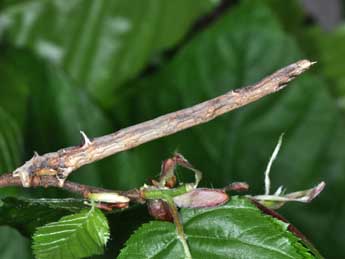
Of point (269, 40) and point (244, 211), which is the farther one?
point (269, 40)

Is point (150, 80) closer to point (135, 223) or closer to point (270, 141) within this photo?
point (270, 141)

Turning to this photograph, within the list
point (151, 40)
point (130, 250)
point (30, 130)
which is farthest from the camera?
point (151, 40)

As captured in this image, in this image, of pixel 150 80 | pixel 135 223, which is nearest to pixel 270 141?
pixel 150 80

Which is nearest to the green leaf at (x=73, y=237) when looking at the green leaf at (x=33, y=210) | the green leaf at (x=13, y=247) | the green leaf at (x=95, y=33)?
the green leaf at (x=33, y=210)

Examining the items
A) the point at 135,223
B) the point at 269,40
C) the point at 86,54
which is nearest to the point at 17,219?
the point at 135,223

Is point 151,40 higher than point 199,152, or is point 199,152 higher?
point 151,40

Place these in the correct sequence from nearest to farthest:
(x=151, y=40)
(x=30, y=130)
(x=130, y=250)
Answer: (x=130, y=250) < (x=30, y=130) < (x=151, y=40)

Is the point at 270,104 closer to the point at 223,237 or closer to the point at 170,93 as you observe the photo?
the point at 170,93

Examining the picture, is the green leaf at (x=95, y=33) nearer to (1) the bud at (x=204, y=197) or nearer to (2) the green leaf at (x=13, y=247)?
(2) the green leaf at (x=13, y=247)
